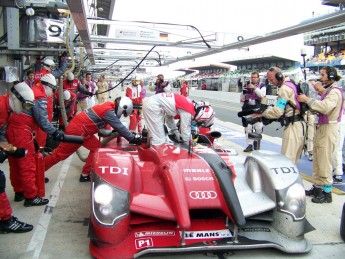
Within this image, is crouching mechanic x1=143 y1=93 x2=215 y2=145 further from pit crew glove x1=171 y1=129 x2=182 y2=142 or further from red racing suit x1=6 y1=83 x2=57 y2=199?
red racing suit x1=6 y1=83 x2=57 y2=199

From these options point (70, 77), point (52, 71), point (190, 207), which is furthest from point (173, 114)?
point (70, 77)

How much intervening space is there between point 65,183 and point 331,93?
13.7 feet

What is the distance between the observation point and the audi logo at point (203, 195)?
3266 mm

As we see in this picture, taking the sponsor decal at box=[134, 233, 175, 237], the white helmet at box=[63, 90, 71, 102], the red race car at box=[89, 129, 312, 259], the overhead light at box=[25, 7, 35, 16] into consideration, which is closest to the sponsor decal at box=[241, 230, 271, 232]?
the red race car at box=[89, 129, 312, 259]

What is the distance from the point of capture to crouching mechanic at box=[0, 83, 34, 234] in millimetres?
3623

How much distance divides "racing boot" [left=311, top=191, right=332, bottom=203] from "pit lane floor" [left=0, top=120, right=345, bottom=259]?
7cm

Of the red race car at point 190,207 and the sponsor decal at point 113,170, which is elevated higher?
the sponsor decal at point 113,170

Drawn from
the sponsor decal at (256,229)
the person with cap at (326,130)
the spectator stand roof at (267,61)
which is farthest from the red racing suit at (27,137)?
the spectator stand roof at (267,61)

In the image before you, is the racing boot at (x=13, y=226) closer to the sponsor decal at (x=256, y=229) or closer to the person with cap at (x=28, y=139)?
the person with cap at (x=28, y=139)

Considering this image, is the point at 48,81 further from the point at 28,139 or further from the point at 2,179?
the point at 2,179

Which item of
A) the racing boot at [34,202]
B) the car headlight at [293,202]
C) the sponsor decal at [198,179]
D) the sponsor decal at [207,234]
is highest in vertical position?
the sponsor decal at [198,179]

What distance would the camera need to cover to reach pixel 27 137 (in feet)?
14.8

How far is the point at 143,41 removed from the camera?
6.44 metres

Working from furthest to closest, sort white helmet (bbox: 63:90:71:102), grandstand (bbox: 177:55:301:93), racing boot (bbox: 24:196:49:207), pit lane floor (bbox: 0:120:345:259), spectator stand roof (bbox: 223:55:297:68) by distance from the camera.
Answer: spectator stand roof (bbox: 223:55:297:68) < grandstand (bbox: 177:55:301:93) < white helmet (bbox: 63:90:71:102) < racing boot (bbox: 24:196:49:207) < pit lane floor (bbox: 0:120:345:259)
